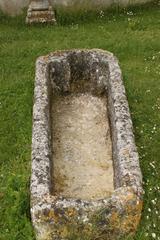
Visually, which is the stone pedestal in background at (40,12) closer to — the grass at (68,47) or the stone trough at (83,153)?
the grass at (68,47)

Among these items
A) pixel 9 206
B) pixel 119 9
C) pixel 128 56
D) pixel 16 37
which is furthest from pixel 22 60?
pixel 9 206

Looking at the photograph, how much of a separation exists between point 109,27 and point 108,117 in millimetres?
3485

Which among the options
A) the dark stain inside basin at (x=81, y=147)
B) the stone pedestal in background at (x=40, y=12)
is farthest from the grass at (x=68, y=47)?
the dark stain inside basin at (x=81, y=147)

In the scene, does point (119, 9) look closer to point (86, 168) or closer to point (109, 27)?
point (109, 27)

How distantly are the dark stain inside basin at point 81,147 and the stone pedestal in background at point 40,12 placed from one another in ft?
9.82

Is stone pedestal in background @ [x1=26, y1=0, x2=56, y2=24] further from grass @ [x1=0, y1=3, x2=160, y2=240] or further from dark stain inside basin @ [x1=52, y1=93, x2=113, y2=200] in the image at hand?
dark stain inside basin @ [x1=52, y1=93, x2=113, y2=200]

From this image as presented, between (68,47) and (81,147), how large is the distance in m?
3.15

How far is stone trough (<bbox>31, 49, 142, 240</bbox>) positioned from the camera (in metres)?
5.18

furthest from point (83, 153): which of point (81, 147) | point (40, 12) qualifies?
point (40, 12)

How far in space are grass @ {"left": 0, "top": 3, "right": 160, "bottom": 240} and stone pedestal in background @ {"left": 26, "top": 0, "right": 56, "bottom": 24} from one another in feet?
0.64

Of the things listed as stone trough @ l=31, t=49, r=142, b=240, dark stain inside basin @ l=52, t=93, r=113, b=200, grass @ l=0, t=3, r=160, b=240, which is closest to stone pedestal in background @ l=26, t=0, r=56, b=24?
grass @ l=0, t=3, r=160, b=240

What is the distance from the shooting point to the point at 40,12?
1075 cm

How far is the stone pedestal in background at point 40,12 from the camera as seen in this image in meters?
10.7

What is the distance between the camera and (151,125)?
7660 millimetres
